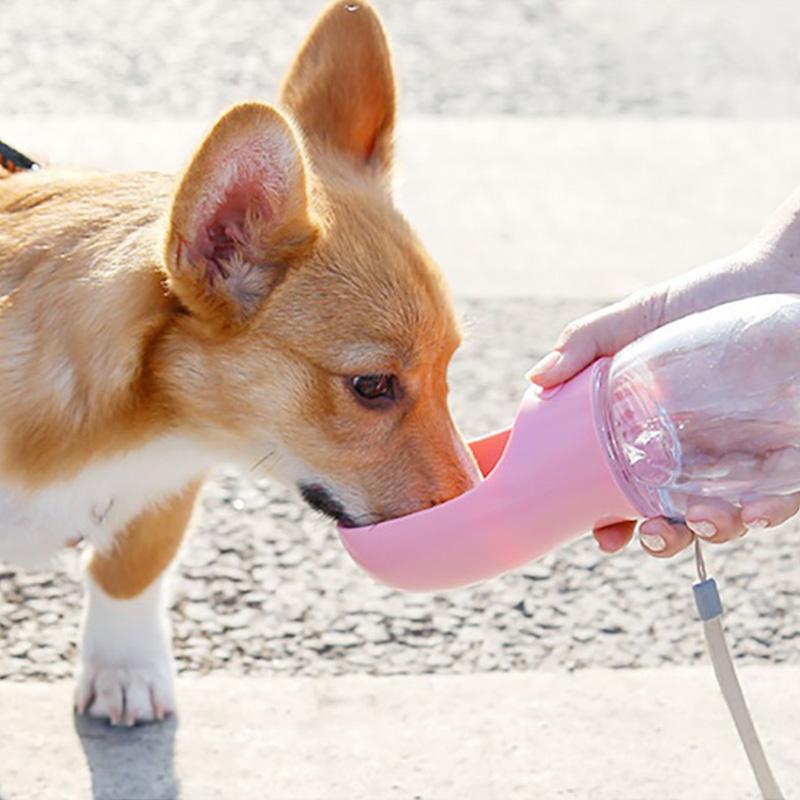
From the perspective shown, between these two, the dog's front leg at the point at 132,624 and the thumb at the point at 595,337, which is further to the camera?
the dog's front leg at the point at 132,624

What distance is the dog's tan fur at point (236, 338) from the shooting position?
122 inches

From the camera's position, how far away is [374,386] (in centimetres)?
312

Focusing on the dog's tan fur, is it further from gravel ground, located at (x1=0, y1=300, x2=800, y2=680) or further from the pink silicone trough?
gravel ground, located at (x1=0, y1=300, x2=800, y2=680)

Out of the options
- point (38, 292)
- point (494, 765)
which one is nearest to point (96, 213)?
point (38, 292)

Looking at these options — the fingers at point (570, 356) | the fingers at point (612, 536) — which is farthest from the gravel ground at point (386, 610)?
the fingers at point (570, 356)

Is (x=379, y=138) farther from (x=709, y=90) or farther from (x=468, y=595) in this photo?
(x=709, y=90)

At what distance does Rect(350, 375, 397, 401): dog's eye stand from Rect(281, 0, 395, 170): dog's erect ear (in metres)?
0.66

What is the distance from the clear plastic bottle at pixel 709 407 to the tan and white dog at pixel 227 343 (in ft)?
1.20

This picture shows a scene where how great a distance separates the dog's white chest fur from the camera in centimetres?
328

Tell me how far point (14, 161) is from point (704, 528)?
5.73 feet

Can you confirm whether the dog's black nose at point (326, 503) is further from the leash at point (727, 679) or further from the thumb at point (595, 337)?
the leash at point (727, 679)

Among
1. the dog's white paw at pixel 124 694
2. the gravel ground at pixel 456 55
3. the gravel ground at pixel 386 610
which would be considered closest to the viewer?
the dog's white paw at pixel 124 694

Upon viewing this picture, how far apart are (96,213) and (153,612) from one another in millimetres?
1001

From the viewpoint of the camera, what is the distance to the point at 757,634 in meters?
4.04
